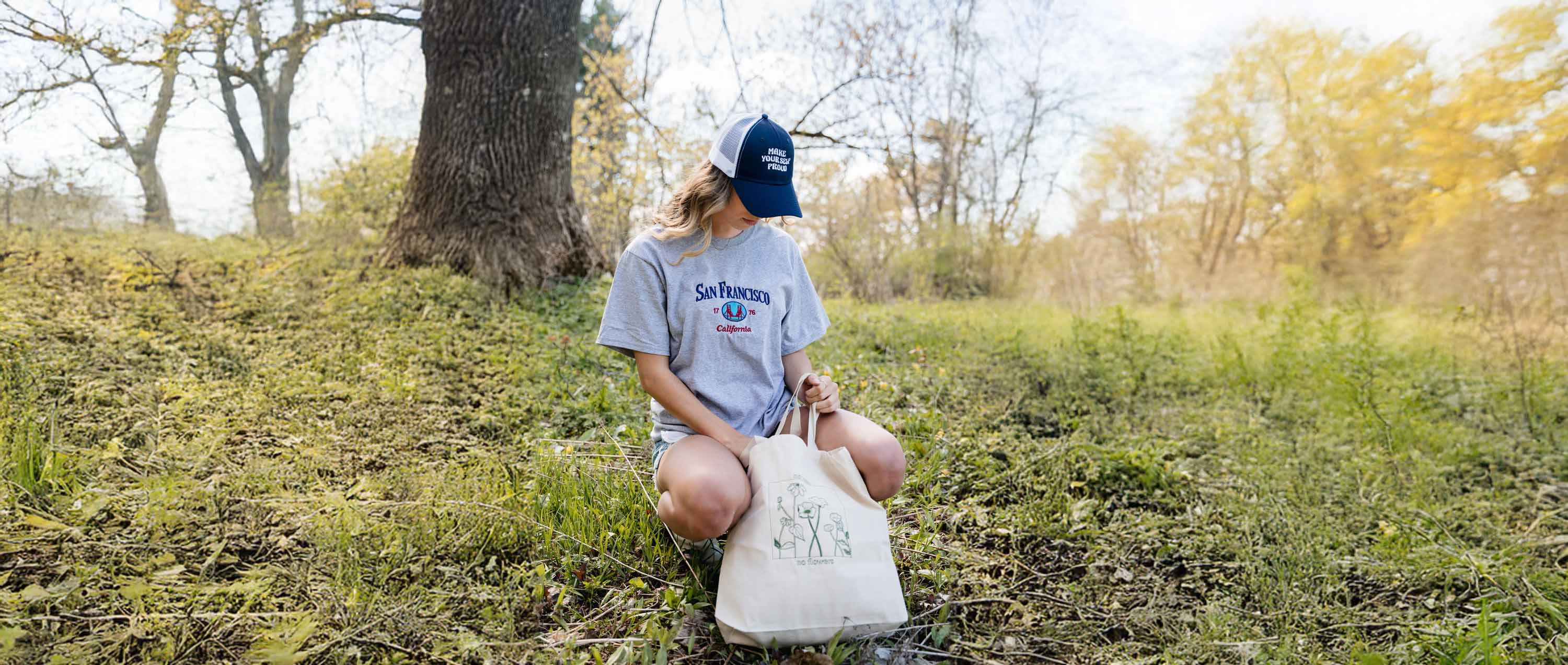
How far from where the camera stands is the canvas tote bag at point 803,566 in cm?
168

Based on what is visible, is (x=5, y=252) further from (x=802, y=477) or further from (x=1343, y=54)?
(x=1343, y=54)

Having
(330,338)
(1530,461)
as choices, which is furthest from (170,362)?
(1530,461)

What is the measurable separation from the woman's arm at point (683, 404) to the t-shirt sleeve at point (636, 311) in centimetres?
3

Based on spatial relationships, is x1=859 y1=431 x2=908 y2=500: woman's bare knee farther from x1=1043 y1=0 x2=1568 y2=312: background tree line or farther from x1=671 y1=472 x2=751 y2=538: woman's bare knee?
x1=1043 y1=0 x2=1568 y2=312: background tree line

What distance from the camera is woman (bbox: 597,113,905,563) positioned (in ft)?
6.51

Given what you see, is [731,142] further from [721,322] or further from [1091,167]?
[1091,167]

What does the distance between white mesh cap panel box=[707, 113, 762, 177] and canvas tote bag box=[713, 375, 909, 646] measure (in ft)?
2.43

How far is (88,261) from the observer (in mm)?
4457

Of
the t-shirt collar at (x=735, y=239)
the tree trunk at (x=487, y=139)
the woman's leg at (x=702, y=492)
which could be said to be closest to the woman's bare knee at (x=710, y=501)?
the woman's leg at (x=702, y=492)

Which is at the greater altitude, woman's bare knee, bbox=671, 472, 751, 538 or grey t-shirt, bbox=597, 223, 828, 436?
grey t-shirt, bbox=597, 223, 828, 436

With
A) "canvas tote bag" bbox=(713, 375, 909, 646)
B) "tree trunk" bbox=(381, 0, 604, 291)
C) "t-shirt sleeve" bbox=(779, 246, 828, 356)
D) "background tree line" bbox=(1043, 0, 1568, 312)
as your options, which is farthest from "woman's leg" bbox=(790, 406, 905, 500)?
"background tree line" bbox=(1043, 0, 1568, 312)

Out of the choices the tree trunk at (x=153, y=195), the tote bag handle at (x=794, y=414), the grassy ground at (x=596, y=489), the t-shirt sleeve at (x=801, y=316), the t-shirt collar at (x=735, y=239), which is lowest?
the grassy ground at (x=596, y=489)

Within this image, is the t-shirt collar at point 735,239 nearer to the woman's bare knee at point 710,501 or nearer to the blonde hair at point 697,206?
the blonde hair at point 697,206

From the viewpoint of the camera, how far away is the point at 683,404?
6.58 ft
